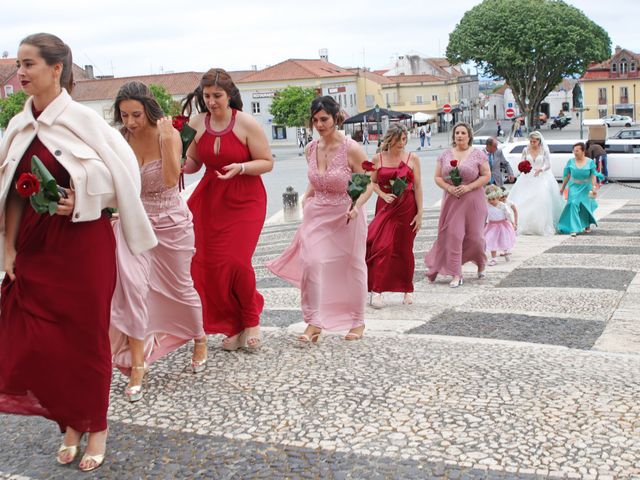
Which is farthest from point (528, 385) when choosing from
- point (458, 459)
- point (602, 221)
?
point (602, 221)

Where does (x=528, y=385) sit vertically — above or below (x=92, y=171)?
below

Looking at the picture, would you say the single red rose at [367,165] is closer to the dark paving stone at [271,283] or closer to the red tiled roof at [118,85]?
the dark paving stone at [271,283]

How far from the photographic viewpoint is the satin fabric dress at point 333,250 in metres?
7.22

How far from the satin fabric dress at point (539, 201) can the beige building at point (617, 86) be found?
100 m

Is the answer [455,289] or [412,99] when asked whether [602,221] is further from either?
[412,99]

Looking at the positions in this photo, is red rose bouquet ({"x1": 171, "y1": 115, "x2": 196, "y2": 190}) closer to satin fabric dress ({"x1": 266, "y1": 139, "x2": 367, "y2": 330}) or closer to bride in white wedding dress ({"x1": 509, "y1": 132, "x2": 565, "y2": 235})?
satin fabric dress ({"x1": 266, "y1": 139, "x2": 367, "y2": 330})

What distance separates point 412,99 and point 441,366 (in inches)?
4181

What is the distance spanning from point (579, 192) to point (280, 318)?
335 inches

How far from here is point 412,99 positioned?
110 meters

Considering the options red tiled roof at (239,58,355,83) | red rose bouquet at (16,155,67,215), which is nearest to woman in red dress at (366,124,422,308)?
red rose bouquet at (16,155,67,215)

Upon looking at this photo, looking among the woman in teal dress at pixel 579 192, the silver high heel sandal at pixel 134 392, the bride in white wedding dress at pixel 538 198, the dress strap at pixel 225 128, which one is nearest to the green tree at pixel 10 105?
the bride in white wedding dress at pixel 538 198

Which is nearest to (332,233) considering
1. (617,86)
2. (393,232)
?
(393,232)

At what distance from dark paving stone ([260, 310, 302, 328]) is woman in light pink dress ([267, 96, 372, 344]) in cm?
133

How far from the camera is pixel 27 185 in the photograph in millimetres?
4129
